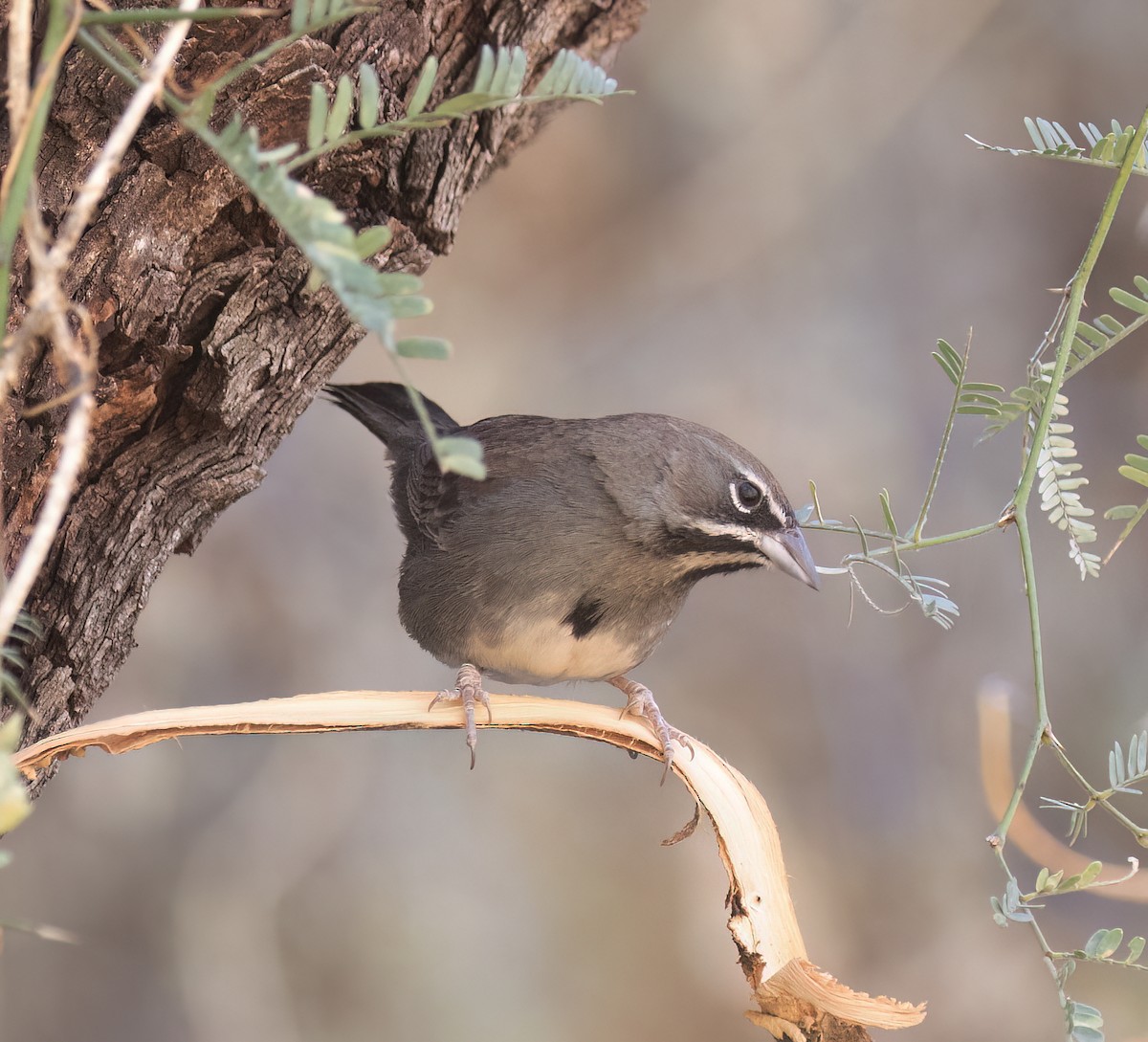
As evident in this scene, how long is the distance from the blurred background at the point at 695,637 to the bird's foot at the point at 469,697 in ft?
7.77

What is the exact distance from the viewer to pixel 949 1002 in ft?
18.4

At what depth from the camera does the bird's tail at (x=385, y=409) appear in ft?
12.2

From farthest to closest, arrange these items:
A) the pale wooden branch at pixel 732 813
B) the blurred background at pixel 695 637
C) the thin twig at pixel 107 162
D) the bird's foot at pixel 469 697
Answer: the blurred background at pixel 695 637, the bird's foot at pixel 469 697, the pale wooden branch at pixel 732 813, the thin twig at pixel 107 162

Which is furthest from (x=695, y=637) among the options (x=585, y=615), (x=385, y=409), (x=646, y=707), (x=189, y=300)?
(x=189, y=300)

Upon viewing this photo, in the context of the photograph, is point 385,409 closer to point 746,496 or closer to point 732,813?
point 746,496

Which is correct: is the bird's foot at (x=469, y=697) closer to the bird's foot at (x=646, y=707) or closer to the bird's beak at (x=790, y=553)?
the bird's foot at (x=646, y=707)

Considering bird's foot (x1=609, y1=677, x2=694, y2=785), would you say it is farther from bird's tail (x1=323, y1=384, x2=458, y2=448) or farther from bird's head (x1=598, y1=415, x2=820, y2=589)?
bird's tail (x1=323, y1=384, x2=458, y2=448)

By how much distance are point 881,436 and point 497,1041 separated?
3.36m

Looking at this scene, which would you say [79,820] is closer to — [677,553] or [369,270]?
[677,553]

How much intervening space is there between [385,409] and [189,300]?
1.46 m

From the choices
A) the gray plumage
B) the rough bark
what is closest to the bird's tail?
the gray plumage

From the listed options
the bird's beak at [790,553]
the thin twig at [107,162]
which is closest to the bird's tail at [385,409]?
the bird's beak at [790,553]

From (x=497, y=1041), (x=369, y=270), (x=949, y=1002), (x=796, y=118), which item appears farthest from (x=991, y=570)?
(x=369, y=270)

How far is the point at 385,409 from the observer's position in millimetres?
3773
